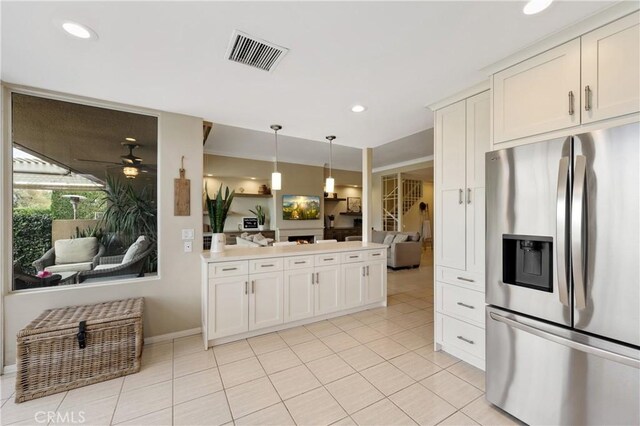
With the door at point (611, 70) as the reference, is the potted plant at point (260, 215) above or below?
below

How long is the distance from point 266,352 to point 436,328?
169 cm

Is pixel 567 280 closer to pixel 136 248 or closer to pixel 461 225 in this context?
pixel 461 225

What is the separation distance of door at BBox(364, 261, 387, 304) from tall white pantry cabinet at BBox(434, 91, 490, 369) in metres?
1.13

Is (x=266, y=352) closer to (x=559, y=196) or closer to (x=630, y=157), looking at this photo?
(x=559, y=196)

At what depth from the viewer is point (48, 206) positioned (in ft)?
7.81

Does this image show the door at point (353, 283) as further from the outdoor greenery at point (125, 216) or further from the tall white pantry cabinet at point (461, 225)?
the outdoor greenery at point (125, 216)

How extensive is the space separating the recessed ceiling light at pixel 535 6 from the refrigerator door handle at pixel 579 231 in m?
0.82

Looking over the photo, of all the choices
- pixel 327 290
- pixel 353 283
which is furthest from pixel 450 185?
pixel 327 290

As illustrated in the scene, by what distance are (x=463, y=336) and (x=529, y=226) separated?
1.24 m

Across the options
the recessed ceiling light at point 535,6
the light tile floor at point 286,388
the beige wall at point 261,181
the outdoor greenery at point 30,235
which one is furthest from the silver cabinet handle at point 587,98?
the beige wall at point 261,181

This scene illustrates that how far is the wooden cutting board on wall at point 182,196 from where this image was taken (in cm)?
284

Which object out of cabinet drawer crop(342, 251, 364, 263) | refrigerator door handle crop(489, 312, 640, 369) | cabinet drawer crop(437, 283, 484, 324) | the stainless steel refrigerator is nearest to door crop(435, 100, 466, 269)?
cabinet drawer crop(437, 283, 484, 324)

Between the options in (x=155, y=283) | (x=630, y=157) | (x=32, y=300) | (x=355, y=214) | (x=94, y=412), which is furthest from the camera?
(x=355, y=214)

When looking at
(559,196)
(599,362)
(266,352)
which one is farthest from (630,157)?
(266,352)
